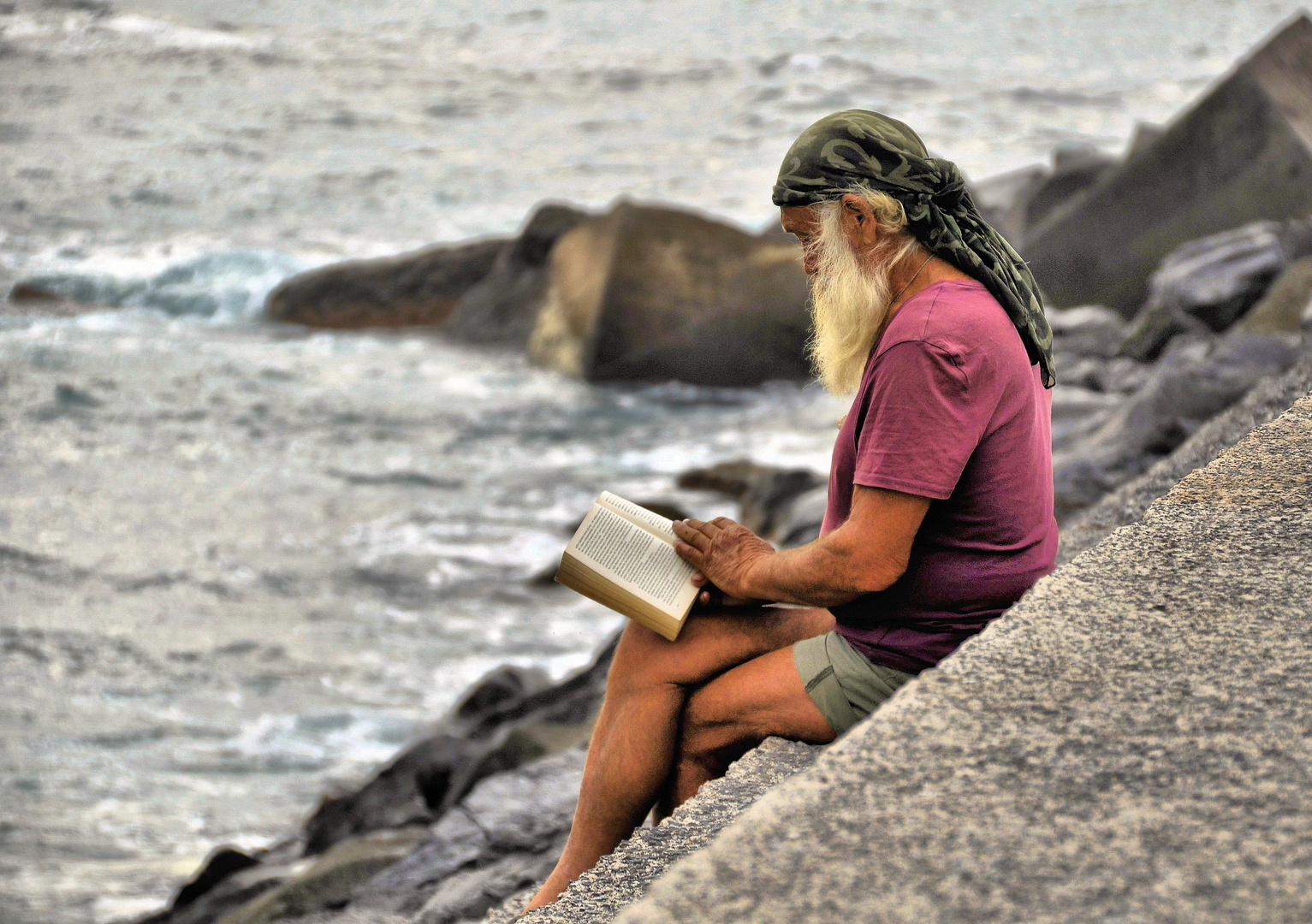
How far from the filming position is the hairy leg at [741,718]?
86.2 inches

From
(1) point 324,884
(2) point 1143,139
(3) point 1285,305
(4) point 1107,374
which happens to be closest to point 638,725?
(1) point 324,884

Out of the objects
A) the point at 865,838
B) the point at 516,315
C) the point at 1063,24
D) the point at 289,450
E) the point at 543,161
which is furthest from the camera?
the point at 1063,24

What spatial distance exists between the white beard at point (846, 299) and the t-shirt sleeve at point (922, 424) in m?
0.20

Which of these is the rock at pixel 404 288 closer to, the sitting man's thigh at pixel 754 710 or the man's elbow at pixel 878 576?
the sitting man's thigh at pixel 754 710

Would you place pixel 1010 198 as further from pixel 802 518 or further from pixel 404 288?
pixel 802 518

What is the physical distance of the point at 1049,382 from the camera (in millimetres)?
2266

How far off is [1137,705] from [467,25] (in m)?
35.1

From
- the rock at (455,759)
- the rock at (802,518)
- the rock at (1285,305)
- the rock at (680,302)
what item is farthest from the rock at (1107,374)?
the rock at (455,759)

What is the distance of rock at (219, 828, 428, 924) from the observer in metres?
3.41

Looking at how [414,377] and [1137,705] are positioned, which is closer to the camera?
[1137,705]

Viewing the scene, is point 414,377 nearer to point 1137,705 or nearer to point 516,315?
point 516,315

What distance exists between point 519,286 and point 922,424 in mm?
10005

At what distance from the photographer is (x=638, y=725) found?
7.32ft

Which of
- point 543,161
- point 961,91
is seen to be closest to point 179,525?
point 543,161
